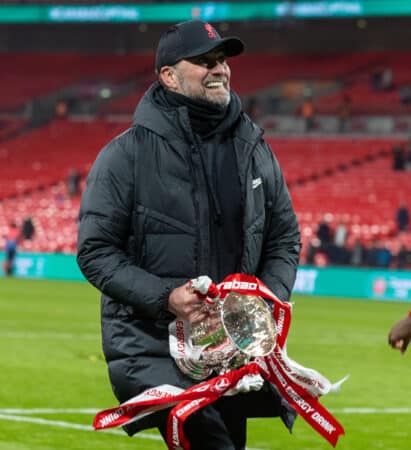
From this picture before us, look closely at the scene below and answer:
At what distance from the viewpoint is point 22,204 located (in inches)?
1843

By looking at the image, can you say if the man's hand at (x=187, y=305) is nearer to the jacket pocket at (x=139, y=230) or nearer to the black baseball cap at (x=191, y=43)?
the jacket pocket at (x=139, y=230)

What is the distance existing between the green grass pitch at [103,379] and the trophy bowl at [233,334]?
3.55 metres

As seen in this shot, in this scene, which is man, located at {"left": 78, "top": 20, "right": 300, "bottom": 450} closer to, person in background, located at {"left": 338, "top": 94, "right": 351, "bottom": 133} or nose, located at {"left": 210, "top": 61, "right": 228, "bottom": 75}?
nose, located at {"left": 210, "top": 61, "right": 228, "bottom": 75}

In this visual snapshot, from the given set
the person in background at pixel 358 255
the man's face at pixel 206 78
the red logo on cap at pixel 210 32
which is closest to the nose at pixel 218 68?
the man's face at pixel 206 78

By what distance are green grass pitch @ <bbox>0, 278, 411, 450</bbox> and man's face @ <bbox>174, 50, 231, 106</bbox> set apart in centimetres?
379

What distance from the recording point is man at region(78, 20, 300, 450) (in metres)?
5.68

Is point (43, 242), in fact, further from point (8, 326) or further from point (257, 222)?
point (257, 222)

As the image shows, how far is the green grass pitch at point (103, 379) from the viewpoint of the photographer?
31.2ft

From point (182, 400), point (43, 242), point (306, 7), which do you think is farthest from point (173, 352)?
point (306, 7)

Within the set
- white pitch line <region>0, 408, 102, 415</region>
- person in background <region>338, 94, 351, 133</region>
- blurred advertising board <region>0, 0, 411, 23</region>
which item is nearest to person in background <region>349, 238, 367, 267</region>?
person in background <region>338, 94, 351, 133</region>

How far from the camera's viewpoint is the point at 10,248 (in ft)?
116

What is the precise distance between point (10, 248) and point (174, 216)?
98.7 ft

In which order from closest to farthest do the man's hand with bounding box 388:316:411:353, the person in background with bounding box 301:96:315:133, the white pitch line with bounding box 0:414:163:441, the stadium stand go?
the man's hand with bounding box 388:316:411:353, the white pitch line with bounding box 0:414:163:441, the stadium stand, the person in background with bounding box 301:96:315:133

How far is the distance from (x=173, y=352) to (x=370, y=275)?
24650mm
